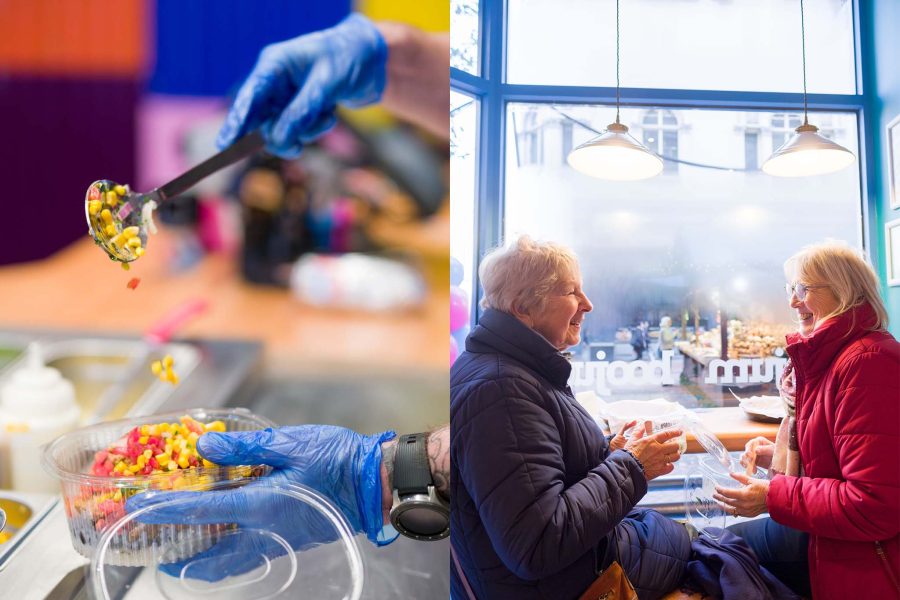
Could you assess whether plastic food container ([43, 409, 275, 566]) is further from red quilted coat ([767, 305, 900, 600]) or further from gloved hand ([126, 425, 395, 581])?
red quilted coat ([767, 305, 900, 600])

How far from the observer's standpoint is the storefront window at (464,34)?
5.33 feet

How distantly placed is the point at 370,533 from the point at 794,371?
3.89 ft

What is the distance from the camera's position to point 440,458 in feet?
5.00

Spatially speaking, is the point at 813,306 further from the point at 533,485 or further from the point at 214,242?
the point at 214,242

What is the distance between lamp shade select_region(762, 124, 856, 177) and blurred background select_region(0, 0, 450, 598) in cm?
92

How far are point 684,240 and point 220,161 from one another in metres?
1.28

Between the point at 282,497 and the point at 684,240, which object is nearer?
the point at 282,497

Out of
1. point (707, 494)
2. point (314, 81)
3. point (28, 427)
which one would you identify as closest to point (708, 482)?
point (707, 494)

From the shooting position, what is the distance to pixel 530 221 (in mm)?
1628

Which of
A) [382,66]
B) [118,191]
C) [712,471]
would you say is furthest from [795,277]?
[118,191]

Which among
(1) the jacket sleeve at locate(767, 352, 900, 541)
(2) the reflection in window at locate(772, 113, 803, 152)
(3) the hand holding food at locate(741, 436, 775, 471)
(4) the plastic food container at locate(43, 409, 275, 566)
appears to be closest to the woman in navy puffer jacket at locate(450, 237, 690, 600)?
(3) the hand holding food at locate(741, 436, 775, 471)

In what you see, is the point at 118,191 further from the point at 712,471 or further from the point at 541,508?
the point at 712,471

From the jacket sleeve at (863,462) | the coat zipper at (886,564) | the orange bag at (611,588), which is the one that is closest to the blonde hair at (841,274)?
the jacket sleeve at (863,462)

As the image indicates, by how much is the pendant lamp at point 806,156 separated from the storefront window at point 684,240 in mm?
25
